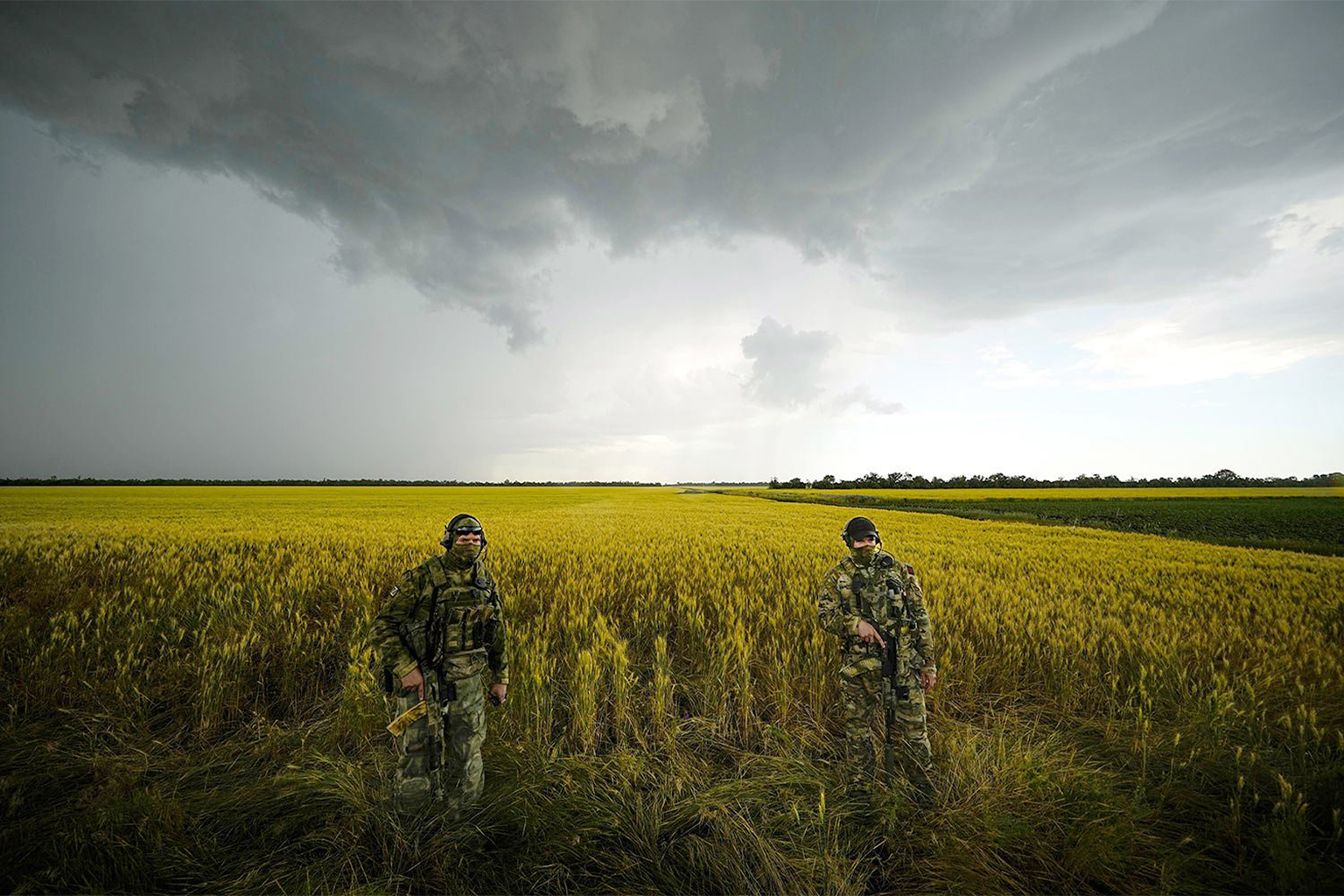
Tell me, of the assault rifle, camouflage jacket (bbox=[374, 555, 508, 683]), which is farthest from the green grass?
camouflage jacket (bbox=[374, 555, 508, 683])

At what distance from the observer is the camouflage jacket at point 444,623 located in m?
3.19

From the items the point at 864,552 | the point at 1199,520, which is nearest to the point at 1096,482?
the point at 1199,520

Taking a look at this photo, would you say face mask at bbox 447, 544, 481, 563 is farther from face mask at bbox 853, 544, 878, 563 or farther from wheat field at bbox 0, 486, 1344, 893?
face mask at bbox 853, 544, 878, 563

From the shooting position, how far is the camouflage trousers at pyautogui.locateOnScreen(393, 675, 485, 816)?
10.3 feet

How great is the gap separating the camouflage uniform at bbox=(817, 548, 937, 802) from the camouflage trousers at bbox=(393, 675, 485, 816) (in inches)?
104

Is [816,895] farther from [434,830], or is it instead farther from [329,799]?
[329,799]

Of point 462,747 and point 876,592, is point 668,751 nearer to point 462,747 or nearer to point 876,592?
point 462,747

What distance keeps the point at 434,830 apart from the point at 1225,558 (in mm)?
18002

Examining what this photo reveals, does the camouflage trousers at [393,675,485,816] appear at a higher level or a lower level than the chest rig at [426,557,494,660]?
lower

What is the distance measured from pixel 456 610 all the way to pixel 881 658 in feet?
10.3

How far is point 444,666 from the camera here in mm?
3293

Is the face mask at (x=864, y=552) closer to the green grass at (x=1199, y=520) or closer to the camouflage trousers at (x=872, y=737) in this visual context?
the camouflage trousers at (x=872, y=737)

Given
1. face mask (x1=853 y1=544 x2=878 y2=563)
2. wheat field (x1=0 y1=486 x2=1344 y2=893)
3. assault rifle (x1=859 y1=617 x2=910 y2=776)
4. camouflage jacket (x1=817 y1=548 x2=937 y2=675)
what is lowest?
wheat field (x1=0 y1=486 x2=1344 y2=893)

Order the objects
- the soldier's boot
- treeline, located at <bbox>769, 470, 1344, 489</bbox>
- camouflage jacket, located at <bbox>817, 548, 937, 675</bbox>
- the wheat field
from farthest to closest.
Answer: treeline, located at <bbox>769, 470, 1344, 489</bbox> < camouflage jacket, located at <bbox>817, 548, 937, 675</bbox> < the soldier's boot < the wheat field
